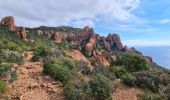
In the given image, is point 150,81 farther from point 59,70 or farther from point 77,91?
point 59,70

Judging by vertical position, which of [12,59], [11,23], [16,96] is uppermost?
[11,23]

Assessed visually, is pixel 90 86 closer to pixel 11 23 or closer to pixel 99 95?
pixel 99 95

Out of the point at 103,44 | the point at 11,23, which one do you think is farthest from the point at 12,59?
the point at 103,44

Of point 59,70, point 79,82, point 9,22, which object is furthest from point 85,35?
point 79,82

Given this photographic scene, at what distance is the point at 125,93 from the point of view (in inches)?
715

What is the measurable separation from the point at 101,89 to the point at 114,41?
8084 centimetres

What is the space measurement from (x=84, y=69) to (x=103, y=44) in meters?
68.8

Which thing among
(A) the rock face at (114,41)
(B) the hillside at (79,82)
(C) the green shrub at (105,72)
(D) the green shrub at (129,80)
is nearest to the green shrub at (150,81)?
(B) the hillside at (79,82)

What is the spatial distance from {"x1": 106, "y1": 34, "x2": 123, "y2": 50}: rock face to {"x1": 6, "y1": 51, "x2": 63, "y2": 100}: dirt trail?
73.8 meters

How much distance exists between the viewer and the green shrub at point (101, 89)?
55.2 ft

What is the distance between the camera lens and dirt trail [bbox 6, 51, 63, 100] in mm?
17873

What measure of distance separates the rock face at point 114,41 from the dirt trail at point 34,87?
73.8 meters

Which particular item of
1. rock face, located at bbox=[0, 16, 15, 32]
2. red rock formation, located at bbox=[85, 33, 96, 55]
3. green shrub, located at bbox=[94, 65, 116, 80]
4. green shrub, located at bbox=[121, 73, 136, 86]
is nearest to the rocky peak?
red rock formation, located at bbox=[85, 33, 96, 55]

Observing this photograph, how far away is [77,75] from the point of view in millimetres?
20812
